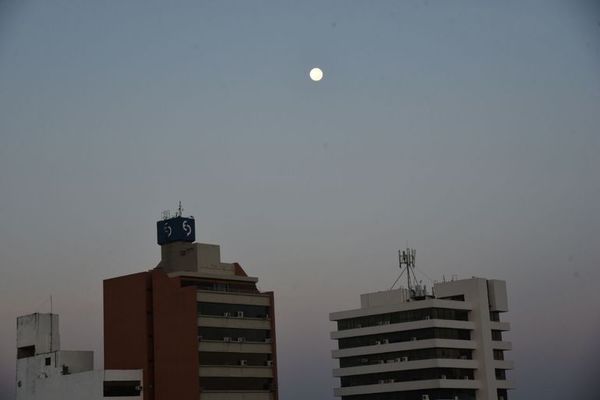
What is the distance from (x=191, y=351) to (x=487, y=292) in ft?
109

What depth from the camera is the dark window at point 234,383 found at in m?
107

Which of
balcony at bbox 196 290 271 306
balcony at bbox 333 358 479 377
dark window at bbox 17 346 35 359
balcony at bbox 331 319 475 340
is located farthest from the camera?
balcony at bbox 331 319 475 340

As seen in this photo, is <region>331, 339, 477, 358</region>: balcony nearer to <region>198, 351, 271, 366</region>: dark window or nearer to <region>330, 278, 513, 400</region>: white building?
<region>330, 278, 513, 400</region>: white building

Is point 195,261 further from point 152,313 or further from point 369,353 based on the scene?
point 369,353

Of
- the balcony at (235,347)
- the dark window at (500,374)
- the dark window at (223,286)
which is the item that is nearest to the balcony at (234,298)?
the dark window at (223,286)

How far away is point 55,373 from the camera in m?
104

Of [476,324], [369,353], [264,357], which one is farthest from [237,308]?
[476,324]

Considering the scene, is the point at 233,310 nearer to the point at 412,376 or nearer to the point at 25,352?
the point at 412,376

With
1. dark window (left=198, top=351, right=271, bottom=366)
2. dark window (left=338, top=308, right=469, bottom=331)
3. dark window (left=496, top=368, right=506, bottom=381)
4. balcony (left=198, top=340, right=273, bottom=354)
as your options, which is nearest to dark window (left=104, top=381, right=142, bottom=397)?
dark window (left=198, top=351, right=271, bottom=366)

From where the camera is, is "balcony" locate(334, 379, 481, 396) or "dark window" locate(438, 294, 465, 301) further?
"dark window" locate(438, 294, 465, 301)

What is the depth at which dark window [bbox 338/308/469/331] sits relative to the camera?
117375 mm

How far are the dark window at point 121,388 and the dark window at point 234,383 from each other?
6219mm

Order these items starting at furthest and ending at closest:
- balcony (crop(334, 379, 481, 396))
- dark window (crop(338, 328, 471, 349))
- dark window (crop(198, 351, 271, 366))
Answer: dark window (crop(338, 328, 471, 349))
balcony (crop(334, 379, 481, 396))
dark window (crop(198, 351, 271, 366))

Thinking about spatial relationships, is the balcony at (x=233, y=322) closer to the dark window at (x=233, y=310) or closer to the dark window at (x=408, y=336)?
the dark window at (x=233, y=310)
